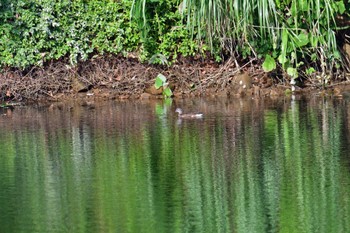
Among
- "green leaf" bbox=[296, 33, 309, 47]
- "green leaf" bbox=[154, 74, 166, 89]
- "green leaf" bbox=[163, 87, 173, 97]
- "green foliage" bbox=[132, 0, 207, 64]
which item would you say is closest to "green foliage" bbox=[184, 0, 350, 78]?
"green leaf" bbox=[296, 33, 309, 47]

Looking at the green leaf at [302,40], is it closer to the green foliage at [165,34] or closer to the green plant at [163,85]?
the green foliage at [165,34]

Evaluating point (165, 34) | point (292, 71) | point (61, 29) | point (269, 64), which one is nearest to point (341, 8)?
point (292, 71)

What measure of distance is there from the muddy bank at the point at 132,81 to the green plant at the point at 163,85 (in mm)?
105

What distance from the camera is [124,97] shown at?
18.2 meters

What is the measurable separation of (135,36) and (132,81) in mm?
766

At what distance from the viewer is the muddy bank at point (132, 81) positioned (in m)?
18.2

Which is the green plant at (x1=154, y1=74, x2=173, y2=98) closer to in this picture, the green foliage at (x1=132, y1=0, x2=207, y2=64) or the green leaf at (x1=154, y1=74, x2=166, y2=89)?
the green leaf at (x1=154, y1=74, x2=166, y2=89)

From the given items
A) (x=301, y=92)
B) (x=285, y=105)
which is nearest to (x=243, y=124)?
(x=285, y=105)

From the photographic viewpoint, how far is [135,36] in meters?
18.4

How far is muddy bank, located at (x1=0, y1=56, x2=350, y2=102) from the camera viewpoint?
716 inches

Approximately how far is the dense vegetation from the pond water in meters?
1.51

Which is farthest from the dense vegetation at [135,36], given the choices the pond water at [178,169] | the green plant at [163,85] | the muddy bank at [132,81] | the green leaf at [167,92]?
the pond water at [178,169]

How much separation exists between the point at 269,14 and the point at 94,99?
11.0 ft

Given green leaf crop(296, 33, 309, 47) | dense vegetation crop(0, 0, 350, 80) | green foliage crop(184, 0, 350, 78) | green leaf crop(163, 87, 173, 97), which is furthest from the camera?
green leaf crop(163, 87, 173, 97)
